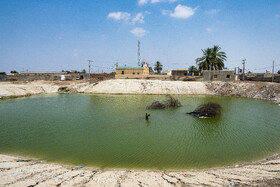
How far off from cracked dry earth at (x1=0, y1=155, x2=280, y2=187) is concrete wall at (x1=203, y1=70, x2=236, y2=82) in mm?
45593

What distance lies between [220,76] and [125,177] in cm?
4996

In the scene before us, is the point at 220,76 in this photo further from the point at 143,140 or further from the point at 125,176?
the point at 125,176

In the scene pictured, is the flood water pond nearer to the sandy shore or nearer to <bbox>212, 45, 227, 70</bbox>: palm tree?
the sandy shore

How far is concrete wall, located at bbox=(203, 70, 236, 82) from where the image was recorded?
4909cm

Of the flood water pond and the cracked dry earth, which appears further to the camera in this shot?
the flood water pond

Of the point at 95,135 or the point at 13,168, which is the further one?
the point at 95,135

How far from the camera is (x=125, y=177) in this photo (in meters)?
8.09

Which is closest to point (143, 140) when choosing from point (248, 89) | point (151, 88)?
point (151, 88)

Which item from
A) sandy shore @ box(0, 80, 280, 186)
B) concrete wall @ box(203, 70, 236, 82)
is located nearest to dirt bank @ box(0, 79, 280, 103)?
concrete wall @ box(203, 70, 236, 82)

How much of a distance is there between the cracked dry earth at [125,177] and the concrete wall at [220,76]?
45.6 m

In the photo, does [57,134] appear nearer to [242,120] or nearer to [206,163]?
[206,163]

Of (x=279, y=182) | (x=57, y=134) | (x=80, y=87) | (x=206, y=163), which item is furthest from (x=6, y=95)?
(x=279, y=182)

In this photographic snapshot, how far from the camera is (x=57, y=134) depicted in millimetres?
15125

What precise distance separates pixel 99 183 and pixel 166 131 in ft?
30.7
